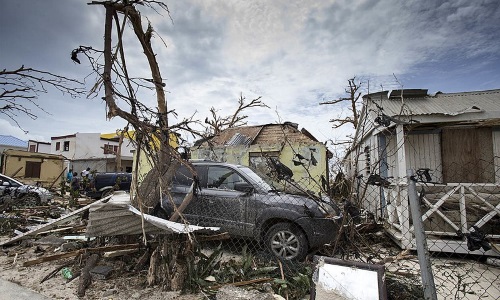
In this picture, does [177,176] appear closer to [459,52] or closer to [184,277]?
[184,277]

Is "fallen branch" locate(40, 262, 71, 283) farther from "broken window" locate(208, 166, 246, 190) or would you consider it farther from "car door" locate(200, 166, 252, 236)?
Result: "broken window" locate(208, 166, 246, 190)

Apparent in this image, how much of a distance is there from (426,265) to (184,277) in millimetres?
2825

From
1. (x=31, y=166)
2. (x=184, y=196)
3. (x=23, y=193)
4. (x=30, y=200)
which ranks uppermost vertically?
(x=31, y=166)

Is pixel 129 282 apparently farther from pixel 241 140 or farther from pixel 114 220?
pixel 241 140

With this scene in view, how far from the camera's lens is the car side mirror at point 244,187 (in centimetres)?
524

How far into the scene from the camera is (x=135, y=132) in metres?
3.42

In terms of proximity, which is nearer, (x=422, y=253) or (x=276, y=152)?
(x=422, y=253)

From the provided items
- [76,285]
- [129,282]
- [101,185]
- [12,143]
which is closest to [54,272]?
[76,285]

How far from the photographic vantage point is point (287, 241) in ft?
15.3

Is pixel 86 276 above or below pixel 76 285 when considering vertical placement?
above

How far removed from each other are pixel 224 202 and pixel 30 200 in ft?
34.8

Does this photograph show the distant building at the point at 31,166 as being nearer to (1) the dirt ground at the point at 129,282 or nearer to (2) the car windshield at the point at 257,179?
(1) the dirt ground at the point at 129,282

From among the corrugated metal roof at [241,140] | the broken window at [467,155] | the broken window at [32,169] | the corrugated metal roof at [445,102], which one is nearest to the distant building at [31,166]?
the broken window at [32,169]

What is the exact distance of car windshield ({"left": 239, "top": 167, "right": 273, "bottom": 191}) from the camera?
5.30m
